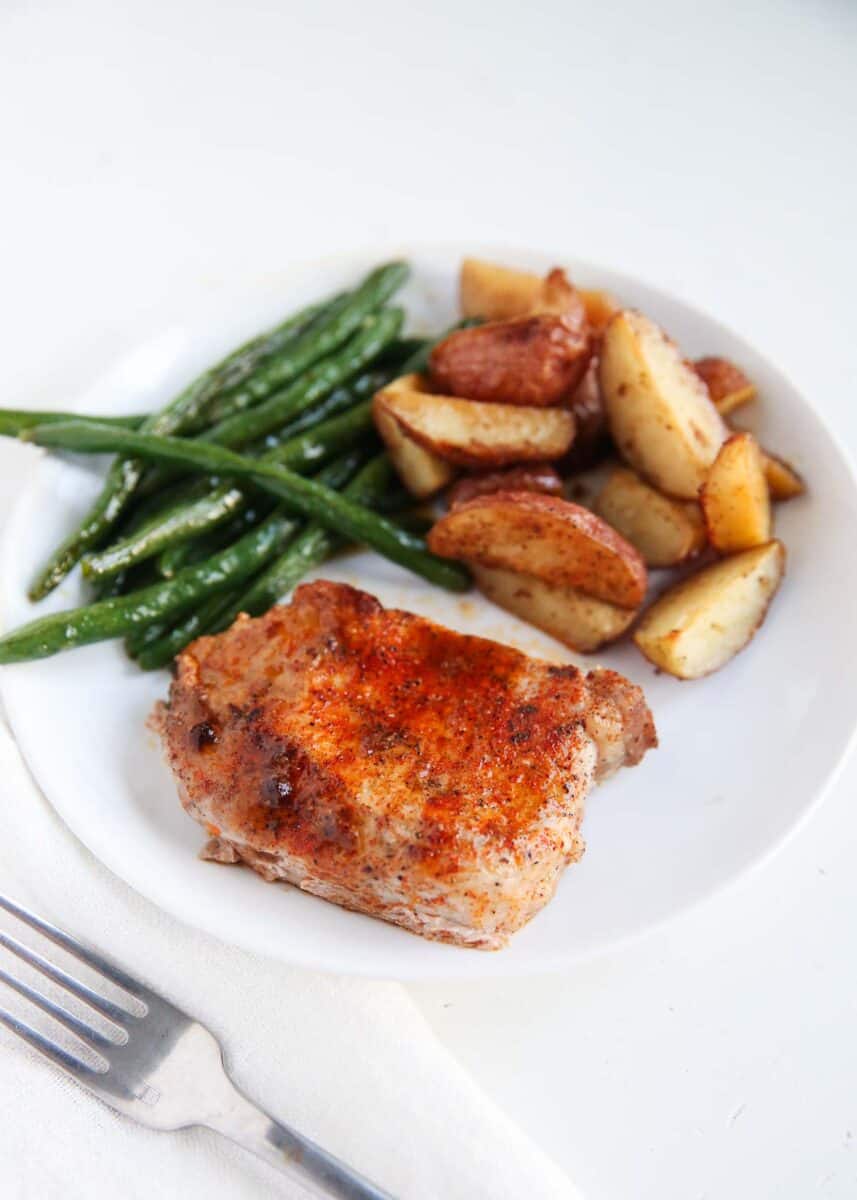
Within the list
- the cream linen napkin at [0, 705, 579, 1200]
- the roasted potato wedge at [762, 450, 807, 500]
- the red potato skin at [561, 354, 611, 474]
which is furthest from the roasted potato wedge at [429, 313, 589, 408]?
the cream linen napkin at [0, 705, 579, 1200]

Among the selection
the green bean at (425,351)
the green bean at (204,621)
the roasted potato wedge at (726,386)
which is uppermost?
the roasted potato wedge at (726,386)

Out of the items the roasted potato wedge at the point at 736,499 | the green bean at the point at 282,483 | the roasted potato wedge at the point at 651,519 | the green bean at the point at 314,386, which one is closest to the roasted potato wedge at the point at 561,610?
the green bean at the point at 282,483

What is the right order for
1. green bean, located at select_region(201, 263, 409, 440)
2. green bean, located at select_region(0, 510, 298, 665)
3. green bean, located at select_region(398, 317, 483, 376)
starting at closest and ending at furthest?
green bean, located at select_region(0, 510, 298, 665) < green bean, located at select_region(201, 263, 409, 440) < green bean, located at select_region(398, 317, 483, 376)

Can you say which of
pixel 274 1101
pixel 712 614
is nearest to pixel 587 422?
pixel 712 614

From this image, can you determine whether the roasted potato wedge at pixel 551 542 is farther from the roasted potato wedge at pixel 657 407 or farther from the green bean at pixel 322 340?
the green bean at pixel 322 340

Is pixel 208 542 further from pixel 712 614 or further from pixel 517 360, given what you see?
pixel 712 614

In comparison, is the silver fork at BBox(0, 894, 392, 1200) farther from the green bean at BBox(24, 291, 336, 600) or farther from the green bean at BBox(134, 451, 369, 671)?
the green bean at BBox(24, 291, 336, 600)

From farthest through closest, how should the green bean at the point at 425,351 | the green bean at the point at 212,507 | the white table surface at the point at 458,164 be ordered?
the white table surface at the point at 458,164 → the green bean at the point at 425,351 → the green bean at the point at 212,507
